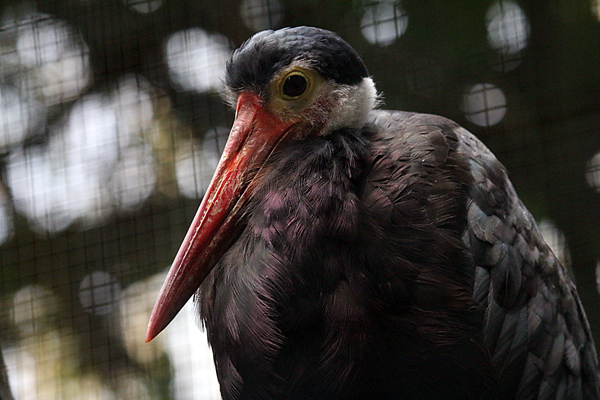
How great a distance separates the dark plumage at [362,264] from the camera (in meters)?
1.67

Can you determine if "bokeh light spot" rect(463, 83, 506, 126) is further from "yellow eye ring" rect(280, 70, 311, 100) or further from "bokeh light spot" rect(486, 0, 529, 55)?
"yellow eye ring" rect(280, 70, 311, 100)

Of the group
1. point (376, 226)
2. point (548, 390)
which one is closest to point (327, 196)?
point (376, 226)

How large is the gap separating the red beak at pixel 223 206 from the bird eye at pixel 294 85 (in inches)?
2.9

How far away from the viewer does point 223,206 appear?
6.02 ft

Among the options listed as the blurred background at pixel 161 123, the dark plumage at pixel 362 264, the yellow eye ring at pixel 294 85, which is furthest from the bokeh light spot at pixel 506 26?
the yellow eye ring at pixel 294 85

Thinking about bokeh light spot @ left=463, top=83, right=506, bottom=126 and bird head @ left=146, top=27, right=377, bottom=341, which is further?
bokeh light spot @ left=463, top=83, right=506, bottom=126

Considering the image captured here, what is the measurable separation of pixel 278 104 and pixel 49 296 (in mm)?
2557

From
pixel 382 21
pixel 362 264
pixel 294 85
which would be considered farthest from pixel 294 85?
pixel 382 21

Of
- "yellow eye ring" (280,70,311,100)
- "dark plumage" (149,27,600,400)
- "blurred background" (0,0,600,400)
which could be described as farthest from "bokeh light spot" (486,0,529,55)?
"yellow eye ring" (280,70,311,100)

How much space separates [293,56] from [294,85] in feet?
0.29

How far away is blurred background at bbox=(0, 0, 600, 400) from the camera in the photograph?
3.44 m

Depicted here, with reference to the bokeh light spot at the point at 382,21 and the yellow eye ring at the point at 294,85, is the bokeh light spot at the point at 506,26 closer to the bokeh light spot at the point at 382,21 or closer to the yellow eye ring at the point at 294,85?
the bokeh light spot at the point at 382,21

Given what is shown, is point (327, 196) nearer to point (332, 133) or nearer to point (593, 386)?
point (332, 133)

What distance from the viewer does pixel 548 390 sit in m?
1.86
